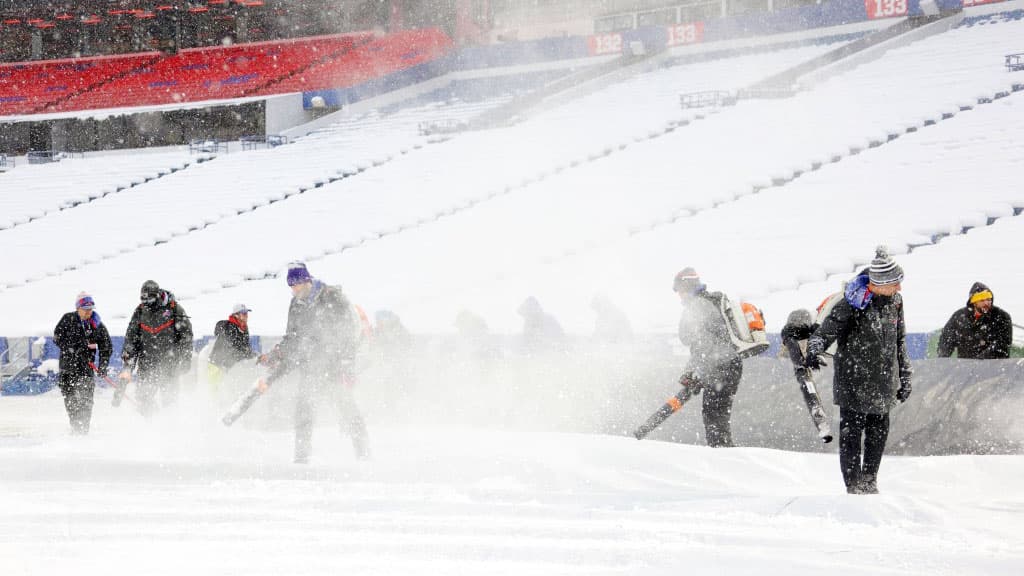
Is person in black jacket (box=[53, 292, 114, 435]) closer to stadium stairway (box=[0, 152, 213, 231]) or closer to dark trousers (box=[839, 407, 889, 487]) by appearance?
dark trousers (box=[839, 407, 889, 487])

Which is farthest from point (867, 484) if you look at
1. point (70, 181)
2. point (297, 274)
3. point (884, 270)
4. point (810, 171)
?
point (70, 181)

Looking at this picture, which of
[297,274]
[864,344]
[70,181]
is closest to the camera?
[864,344]

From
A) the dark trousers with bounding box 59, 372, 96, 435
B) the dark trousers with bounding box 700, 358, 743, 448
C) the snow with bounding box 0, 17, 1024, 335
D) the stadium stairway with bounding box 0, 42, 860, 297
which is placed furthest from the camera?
the stadium stairway with bounding box 0, 42, 860, 297

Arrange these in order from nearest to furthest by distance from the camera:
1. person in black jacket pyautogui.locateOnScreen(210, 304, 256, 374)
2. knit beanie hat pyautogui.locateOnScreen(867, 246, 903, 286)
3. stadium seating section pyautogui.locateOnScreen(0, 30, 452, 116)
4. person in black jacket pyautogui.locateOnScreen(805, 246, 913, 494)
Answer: knit beanie hat pyautogui.locateOnScreen(867, 246, 903, 286), person in black jacket pyautogui.locateOnScreen(805, 246, 913, 494), person in black jacket pyautogui.locateOnScreen(210, 304, 256, 374), stadium seating section pyautogui.locateOnScreen(0, 30, 452, 116)

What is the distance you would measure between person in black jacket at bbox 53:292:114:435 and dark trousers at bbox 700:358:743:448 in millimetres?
5182

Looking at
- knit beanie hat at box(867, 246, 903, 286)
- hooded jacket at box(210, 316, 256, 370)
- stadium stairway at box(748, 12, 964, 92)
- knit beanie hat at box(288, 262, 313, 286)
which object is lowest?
hooded jacket at box(210, 316, 256, 370)

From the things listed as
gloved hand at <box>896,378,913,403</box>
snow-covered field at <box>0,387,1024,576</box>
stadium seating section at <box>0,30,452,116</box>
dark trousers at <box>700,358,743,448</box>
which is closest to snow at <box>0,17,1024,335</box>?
stadium seating section at <box>0,30,452,116</box>

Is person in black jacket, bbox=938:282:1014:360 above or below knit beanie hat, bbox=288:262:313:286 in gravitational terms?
below

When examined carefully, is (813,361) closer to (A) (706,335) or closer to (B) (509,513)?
(B) (509,513)

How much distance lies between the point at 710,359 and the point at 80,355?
17.7ft

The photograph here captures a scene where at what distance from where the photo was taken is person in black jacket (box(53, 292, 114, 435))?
9.45 meters

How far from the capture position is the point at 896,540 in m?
4.26

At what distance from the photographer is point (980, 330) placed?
8.37 metres

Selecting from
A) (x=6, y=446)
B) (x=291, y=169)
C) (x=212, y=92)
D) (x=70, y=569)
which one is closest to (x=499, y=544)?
(x=70, y=569)
